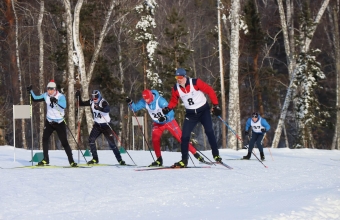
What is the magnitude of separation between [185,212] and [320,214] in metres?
1.48

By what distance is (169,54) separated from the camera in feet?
118

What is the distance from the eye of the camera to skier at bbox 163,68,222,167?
426 inches

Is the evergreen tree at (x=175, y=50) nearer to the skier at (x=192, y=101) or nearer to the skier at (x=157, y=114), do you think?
the skier at (x=157, y=114)

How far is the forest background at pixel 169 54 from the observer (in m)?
26.3

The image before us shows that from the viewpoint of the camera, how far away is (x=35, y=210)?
723cm

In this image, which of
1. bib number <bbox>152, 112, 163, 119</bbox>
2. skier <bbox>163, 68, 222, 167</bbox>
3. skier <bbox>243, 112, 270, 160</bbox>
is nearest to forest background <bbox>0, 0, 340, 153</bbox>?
skier <bbox>243, 112, 270, 160</bbox>

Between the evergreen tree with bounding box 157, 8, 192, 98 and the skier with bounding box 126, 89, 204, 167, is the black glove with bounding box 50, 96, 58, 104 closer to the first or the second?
the skier with bounding box 126, 89, 204, 167

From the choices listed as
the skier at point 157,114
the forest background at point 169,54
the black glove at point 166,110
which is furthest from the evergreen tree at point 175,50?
the black glove at point 166,110

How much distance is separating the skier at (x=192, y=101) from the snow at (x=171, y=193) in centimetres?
68

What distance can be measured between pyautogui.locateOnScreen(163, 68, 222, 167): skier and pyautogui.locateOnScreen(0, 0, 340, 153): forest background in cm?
1156

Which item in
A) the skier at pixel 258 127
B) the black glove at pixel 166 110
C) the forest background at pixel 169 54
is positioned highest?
the forest background at pixel 169 54

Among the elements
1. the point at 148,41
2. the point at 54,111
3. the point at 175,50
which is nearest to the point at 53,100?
the point at 54,111

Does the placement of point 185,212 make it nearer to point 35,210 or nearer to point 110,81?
point 35,210

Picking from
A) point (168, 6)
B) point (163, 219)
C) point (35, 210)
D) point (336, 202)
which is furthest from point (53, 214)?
point (168, 6)
